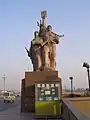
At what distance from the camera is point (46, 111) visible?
14062 millimetres

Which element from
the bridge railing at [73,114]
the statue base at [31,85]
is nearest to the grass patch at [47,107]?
the statue base at [31,85]

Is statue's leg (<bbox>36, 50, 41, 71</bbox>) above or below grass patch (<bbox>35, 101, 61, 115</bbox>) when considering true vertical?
above

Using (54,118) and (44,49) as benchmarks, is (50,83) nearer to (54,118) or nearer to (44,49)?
(54,118)

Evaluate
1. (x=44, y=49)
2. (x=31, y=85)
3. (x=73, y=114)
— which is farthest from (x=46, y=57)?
(x=73, y=114)

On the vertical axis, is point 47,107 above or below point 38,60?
below

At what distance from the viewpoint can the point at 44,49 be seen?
58.8ft

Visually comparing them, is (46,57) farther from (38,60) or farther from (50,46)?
(50,46)

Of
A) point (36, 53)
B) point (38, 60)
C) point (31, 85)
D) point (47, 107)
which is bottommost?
point (47, 107)

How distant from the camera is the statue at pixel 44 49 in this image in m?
17.9

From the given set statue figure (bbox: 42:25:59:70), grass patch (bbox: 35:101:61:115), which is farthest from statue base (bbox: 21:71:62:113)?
grass patch (bbox: 35:101:61:115)

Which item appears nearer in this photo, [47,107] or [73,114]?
[73,114]

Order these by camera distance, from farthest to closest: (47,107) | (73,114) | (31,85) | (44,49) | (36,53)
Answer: (36,53)
(44,49)
(31,85)
(47,107)
(73,114)

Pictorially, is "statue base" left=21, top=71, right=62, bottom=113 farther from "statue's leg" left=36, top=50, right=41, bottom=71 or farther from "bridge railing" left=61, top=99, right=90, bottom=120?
"bridge railing" left=61, top=99, right=90, bottom=120

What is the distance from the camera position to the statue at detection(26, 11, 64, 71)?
58.7 feet
